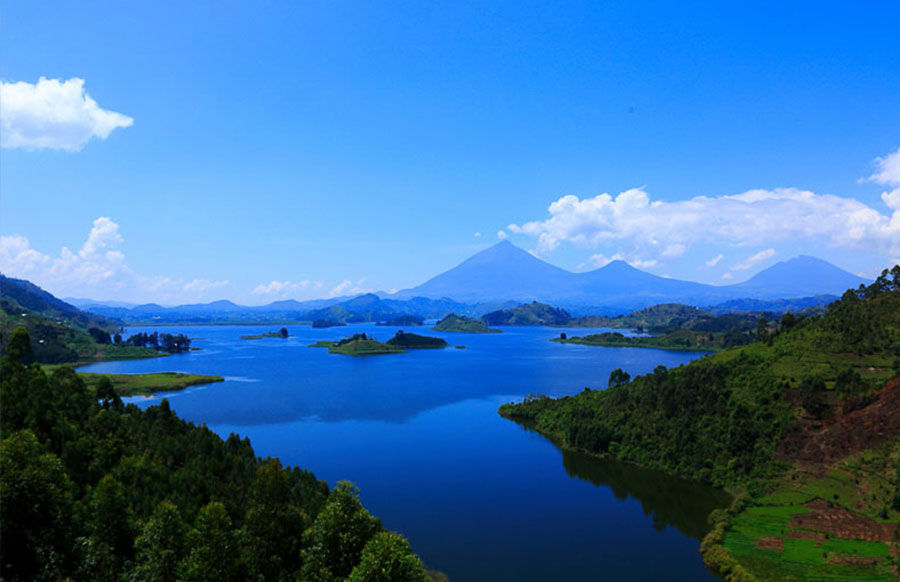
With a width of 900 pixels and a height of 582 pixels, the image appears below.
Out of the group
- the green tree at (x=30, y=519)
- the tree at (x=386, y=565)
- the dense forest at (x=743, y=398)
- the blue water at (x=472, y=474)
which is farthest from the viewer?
the dense forest at (x=743, y=398)

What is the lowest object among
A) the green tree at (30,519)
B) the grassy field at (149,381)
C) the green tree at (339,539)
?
the grassy field at (149,381)

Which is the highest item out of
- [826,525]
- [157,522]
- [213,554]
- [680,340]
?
[157,522]

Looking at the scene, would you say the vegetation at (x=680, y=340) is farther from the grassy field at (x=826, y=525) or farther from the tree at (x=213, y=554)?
the tree at (x=213, y=554)

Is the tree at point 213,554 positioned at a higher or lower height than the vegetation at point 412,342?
higher

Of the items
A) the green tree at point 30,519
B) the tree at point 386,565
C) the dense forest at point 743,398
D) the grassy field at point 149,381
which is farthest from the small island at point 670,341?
the green tree at point 30,519

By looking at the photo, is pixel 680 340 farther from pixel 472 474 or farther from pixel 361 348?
pixel 472 474

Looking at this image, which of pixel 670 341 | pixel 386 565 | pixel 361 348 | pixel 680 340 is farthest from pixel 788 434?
pixel 670 341

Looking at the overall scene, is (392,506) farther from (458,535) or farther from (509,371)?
(509,371)

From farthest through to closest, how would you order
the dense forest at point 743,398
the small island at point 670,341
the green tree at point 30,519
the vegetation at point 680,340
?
the small island at point 670,341
the vegetation at point 680,340
the dense forest at point 743,398
the green tree at point 30,519
